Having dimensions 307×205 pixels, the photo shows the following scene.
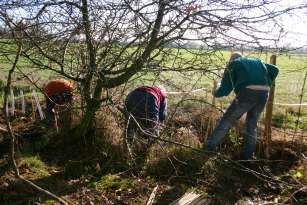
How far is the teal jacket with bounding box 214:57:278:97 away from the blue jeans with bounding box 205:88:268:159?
12 centimetres

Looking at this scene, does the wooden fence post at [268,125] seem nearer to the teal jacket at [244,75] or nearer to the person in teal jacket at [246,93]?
the person in teal jacket at [246,93]

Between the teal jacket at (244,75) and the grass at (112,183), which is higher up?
the teal jacket at (244,75)

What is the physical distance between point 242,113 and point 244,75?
1.72ft

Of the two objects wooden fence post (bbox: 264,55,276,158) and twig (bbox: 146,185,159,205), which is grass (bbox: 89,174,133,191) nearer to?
twig (bbox: 146,185,159,205)

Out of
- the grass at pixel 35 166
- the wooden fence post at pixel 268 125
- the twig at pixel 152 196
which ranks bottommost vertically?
the twig at pixel 152 196

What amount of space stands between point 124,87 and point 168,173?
130 cm

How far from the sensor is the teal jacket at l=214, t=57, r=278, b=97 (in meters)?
6.25

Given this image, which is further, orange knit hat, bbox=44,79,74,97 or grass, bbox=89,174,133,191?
orange knit hat, bbox=44,79,74,97

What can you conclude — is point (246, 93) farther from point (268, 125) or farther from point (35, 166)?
point (35, 166)

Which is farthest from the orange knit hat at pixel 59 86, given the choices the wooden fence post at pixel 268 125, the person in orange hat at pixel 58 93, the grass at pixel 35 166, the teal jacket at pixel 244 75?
the wooden fence post at pixel 268 125

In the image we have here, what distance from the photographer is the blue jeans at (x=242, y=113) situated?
636 cm

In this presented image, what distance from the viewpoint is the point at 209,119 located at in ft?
22.9

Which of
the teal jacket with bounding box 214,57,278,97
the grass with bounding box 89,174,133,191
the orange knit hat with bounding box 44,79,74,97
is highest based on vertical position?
the teal jacket with bounding box 214,57,278,97

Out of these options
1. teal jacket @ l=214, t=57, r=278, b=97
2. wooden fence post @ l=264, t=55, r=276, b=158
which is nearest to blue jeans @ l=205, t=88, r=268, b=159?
teal jacket @ l=214, t=57, r=278, b=97
